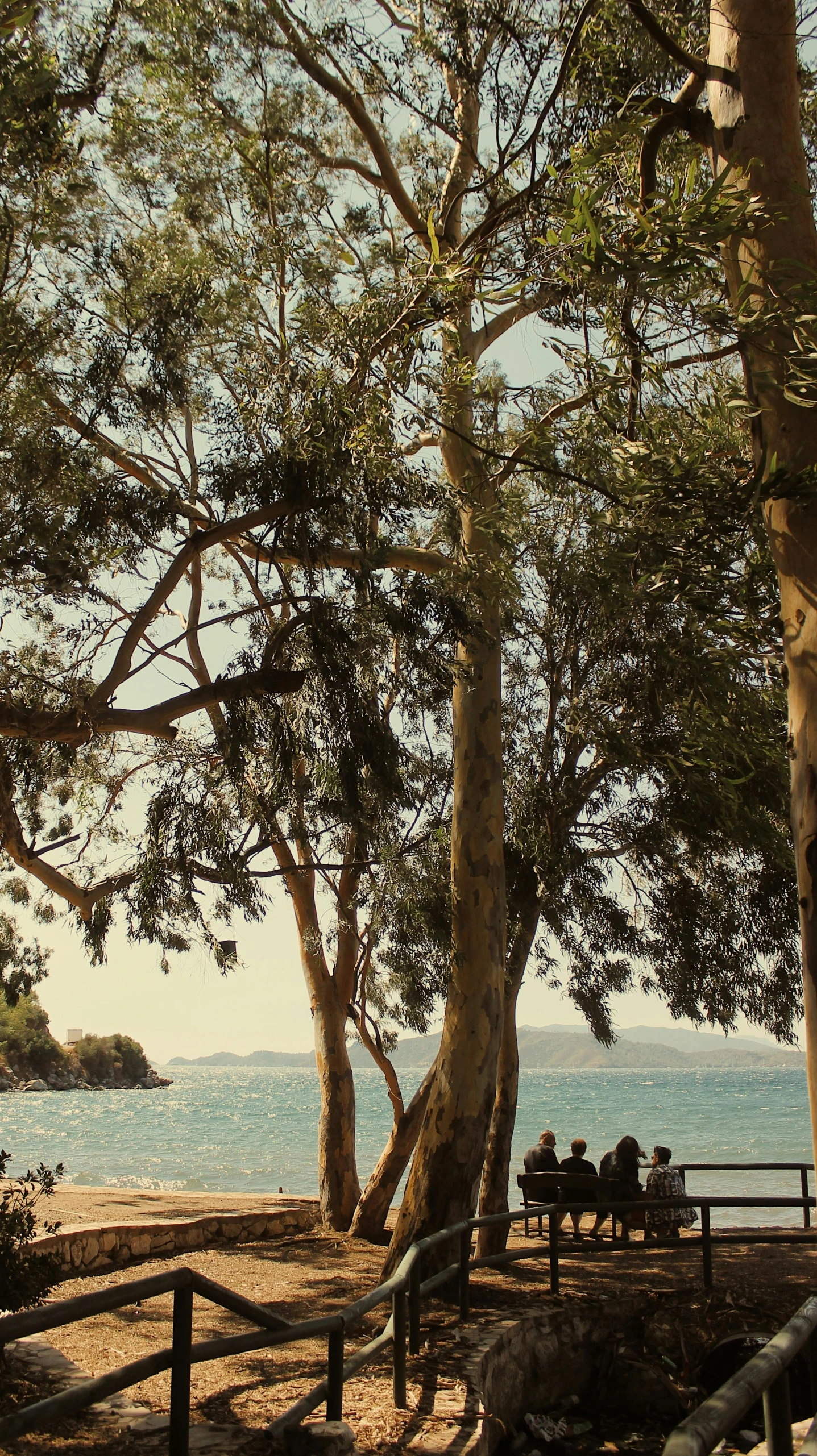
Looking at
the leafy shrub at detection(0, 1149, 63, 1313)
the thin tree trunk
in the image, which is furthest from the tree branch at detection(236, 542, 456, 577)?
the thin tree trunk

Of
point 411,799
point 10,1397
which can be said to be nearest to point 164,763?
point 411,799

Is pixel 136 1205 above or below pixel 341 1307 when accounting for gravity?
below

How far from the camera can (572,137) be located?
720 cm

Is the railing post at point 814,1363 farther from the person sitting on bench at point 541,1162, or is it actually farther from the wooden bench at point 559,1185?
the person sitting on bench at point 541,1162

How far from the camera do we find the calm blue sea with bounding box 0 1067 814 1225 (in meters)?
33.9

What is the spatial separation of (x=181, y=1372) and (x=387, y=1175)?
29.9 feet

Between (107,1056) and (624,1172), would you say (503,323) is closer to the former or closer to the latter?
(624,1172)

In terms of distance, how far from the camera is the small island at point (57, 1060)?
59844mm

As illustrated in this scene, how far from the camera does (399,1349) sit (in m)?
4.88

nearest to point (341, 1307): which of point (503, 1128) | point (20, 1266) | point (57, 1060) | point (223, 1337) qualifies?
point (503, 1128)

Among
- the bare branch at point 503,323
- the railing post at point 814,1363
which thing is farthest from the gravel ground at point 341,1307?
the bare branch at point 503,323

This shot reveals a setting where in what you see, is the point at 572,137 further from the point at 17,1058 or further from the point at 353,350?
the point at 17,1058

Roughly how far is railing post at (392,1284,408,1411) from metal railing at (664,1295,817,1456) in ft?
8.43

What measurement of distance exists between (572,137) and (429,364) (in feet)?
5.90
